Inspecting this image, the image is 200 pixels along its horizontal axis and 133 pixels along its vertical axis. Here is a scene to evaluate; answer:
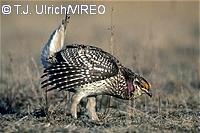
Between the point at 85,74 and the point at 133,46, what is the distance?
349 inches

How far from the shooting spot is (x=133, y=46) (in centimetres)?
1645

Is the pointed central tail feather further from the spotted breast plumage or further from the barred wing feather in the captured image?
the barred wing feather

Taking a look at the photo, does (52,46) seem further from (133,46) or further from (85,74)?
(133,46)

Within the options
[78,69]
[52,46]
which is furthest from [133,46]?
[78,69]

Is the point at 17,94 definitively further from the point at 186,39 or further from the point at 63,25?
the point at 186,39

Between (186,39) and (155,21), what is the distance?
2194 mm

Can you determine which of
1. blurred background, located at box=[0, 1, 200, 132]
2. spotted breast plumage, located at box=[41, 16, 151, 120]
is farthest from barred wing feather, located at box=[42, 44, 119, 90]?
blurred background, located at box=[0, 1, 200, 132]

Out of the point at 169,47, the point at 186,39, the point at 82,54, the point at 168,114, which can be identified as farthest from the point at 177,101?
the point at 186,39

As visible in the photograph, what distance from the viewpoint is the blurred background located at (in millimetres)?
9891

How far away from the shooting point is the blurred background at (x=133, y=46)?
32.4ft

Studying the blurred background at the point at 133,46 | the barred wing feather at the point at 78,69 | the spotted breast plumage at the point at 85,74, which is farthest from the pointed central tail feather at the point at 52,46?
the blurred background at the point at 133,46

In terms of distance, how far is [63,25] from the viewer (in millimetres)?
8430

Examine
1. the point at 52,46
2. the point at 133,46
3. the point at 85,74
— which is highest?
the point at 133,46

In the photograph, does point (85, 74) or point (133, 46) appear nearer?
point (85, 74)
